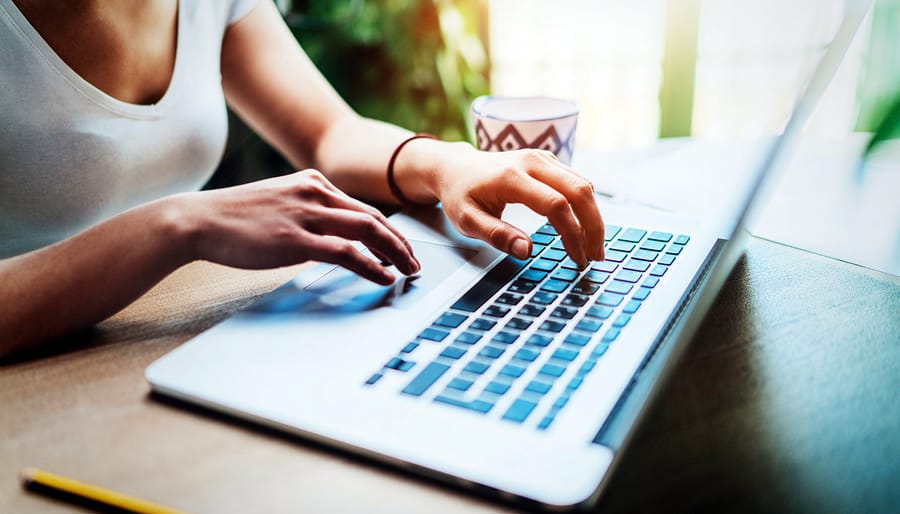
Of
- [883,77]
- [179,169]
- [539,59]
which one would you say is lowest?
[539,59]

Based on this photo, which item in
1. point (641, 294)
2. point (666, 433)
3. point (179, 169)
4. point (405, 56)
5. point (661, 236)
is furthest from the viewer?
point (405, 56)

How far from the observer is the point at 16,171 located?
27.6 inches

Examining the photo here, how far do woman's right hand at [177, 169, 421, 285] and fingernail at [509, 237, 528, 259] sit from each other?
0.26 ft

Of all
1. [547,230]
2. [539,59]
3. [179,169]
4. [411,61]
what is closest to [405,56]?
[411,61]

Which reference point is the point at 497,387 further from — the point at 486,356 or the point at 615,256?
the point at 615,256

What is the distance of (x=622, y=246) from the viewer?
61 centimetres

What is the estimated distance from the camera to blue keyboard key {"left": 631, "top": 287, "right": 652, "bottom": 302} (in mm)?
511

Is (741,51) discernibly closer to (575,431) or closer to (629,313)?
(629,313)

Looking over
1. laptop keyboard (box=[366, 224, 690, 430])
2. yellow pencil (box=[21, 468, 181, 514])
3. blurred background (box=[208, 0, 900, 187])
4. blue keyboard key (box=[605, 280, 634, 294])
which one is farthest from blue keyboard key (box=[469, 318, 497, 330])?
blurred background (box=[208, 0, 900, 187])

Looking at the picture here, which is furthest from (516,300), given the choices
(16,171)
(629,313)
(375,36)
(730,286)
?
(375,36)

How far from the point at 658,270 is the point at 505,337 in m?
0.17

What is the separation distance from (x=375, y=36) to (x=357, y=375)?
6.74 feet

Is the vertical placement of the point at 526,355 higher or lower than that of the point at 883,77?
lower

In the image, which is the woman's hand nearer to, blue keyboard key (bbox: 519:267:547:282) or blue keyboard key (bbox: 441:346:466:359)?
blue keyboard key (bbox: 519:267:547:282)
